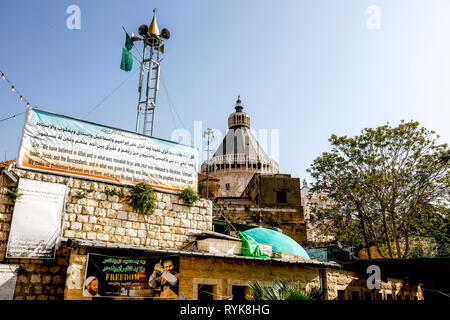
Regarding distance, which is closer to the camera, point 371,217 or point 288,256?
point 288,256

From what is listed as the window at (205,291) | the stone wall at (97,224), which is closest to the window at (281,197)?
the stone wall at (97,224)

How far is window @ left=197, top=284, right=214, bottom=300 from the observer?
10043mm

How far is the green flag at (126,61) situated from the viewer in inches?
550

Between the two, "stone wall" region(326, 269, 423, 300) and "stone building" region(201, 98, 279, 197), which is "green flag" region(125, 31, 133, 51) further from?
"stone building" region(201, 98, 279, 197)

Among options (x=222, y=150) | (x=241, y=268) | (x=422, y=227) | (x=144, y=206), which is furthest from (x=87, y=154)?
(x=222, y=150)

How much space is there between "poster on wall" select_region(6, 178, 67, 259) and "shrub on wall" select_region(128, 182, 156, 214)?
1976 millimetres

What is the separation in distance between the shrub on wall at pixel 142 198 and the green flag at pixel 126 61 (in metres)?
5.52

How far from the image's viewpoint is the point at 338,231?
21.6 meters

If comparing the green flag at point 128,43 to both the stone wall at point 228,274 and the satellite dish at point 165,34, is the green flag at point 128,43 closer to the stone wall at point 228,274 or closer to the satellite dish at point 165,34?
the satellite dish at point 165,34

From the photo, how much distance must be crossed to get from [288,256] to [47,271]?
25.6 feet

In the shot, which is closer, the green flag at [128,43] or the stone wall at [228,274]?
the stone wall at [228,274]

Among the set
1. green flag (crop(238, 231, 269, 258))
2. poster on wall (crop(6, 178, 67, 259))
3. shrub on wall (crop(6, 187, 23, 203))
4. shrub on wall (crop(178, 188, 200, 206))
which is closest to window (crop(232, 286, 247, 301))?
green flag (crop(238, 231, 269, 258))

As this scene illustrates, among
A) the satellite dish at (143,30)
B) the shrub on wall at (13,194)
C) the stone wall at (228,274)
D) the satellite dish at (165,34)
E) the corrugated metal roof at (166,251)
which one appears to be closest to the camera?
the corrugated metal roof at (166,251)
